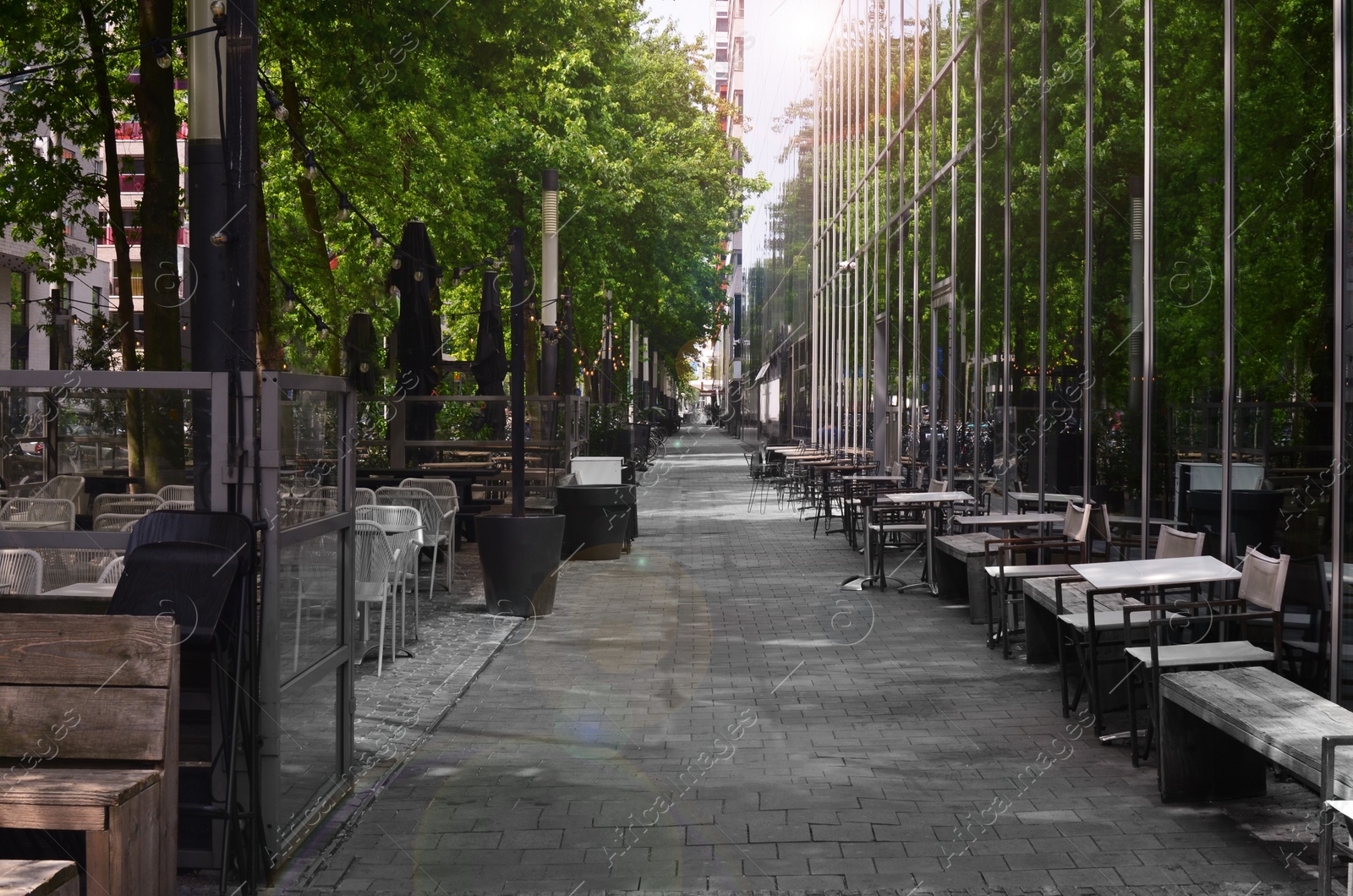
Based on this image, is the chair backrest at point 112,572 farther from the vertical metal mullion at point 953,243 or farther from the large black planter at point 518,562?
the vertical metal mullion at point 953,243

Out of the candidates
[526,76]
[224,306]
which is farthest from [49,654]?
[526,76]

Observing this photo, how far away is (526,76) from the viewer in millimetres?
19031

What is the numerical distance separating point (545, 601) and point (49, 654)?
687 cm

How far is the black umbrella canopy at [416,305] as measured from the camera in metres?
14.9

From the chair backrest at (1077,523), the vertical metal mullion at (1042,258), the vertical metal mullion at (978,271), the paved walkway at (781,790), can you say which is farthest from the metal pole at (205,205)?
the vertical metal mullion at (978,271)

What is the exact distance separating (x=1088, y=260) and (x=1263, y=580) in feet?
16.3

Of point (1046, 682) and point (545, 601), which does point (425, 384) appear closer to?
point (545, 601)

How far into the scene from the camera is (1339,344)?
21.7 ft

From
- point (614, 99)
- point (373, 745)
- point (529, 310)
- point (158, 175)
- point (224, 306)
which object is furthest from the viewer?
point (614, 99)

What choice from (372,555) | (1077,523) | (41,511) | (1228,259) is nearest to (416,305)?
(372,555)

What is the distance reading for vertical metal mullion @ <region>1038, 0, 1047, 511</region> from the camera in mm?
12328

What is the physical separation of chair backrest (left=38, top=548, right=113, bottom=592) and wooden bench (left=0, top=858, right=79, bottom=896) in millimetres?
2480

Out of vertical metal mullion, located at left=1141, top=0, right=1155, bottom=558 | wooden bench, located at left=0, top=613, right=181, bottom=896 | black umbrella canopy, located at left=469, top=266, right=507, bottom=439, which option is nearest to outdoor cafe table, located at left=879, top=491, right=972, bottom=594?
vertical metal mullion, located at left=1141, top=0, right=1155, bottom=558

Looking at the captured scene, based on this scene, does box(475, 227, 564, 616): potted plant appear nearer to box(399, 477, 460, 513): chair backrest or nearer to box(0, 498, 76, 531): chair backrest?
box(399, 477, 460, 513): chair backrest
